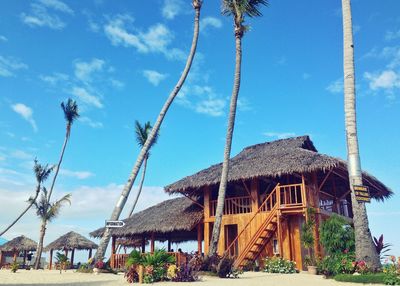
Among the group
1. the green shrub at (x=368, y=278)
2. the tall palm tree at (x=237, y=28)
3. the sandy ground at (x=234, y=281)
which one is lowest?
the sandy ground at (x=234, y=281)

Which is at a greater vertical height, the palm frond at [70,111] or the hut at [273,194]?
the palm frond at [70,111]

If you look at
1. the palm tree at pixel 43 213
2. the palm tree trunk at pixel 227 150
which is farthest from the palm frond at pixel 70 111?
the palm tree trunk at pixel 227 150

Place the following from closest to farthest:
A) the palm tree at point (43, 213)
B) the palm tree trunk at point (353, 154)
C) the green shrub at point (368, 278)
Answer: the green shrub at point (368, 278) → the palm tree trunk at point (353, 154) → the palm tree at point (43, 213)

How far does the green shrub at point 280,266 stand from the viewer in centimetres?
1528

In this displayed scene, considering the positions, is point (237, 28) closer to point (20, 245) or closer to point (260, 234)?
point (260, 234)

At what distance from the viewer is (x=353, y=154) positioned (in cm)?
1146

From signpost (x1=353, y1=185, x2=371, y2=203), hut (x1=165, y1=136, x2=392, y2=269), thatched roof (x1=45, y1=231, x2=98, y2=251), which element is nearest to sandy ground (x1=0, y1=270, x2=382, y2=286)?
signpost (x1=353, y1=185, x2=371, y2=203)

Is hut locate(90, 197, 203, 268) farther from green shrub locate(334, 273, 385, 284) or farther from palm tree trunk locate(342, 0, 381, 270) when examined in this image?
green shrub locate(334, 273, 385, 284)

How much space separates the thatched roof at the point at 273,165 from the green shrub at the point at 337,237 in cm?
320

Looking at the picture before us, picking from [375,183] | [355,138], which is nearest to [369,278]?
[355,138]

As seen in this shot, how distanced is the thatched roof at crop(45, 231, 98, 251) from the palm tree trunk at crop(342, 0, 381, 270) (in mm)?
27107

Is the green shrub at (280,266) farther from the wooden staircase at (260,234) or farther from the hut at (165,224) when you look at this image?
the hut at (165,224)

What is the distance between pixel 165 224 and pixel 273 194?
6472 mm

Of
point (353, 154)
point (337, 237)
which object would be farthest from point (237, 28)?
point (337, 237)
